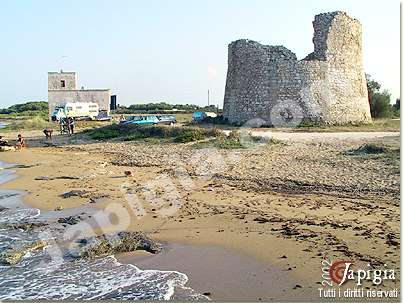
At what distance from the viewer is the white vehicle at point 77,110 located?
44.2 m

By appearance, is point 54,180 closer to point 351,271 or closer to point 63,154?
point 63,154

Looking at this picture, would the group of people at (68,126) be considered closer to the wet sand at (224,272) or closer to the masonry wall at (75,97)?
the masonry wall at (75,97)

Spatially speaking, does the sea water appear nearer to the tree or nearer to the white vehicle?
the tree

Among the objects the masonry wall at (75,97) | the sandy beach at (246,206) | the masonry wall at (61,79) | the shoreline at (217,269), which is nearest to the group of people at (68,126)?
the sandy beach at (246,206)

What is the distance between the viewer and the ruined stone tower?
2394 cm

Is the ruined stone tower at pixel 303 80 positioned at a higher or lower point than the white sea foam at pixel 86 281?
higher

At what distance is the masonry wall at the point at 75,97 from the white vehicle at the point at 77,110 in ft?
3.75

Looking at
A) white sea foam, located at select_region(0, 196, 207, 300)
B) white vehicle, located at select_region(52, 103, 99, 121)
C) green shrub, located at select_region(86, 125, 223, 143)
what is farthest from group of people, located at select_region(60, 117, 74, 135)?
white sea foam, located at select_region(0, 196, 207, 300)

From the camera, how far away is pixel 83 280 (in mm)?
5707

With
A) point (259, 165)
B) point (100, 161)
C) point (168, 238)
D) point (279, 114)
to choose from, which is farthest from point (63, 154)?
point (168, 238)

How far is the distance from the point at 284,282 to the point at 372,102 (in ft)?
96.2

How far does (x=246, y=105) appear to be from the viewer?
2469cm

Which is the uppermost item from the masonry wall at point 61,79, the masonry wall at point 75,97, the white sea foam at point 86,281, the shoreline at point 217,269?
the masonry wall at point 61,79

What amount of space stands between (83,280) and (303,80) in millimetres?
20042
